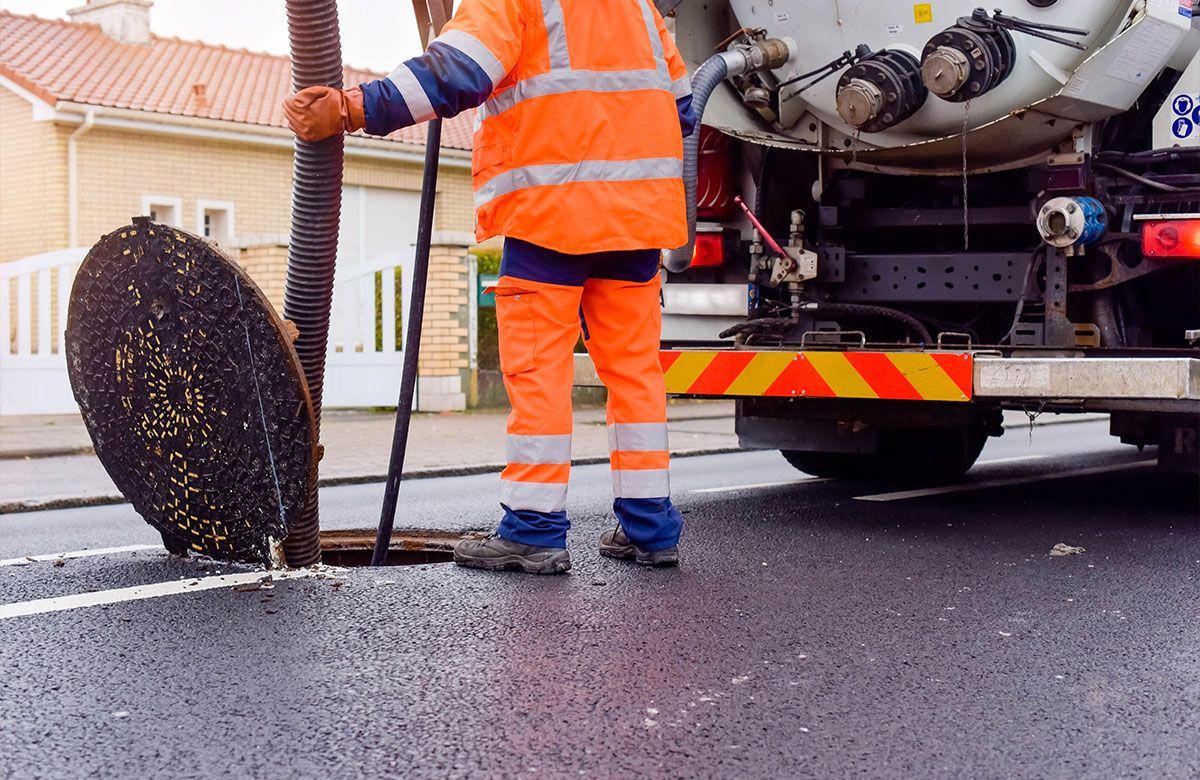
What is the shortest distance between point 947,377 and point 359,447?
18.5 feet

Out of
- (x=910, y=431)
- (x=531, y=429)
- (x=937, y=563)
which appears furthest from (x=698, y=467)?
(x=531, y=429)

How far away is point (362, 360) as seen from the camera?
43.8ft

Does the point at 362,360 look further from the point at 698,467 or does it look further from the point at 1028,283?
the point at 1028,283

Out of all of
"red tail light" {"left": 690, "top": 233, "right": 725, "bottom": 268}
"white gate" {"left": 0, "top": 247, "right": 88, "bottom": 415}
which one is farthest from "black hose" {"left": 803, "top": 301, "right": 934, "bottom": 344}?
"white gate" {"left": 0, "top": 247, "right": 88, "bottom": 415}

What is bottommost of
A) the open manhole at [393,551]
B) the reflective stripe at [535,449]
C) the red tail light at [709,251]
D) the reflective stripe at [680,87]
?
the open manhole at [393,551]

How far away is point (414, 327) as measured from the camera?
4.43m

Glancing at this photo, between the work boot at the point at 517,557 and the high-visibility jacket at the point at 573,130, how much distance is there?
0.84 meters

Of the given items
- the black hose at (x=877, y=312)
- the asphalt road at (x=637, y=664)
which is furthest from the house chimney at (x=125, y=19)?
the asphalt road at (x=637, y=664)

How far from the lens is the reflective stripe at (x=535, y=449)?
414 centimetres

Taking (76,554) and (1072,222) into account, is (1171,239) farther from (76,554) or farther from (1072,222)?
(76,554)

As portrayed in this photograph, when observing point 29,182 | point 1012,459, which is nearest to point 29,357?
point 29,182

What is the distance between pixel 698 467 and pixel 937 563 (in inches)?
159

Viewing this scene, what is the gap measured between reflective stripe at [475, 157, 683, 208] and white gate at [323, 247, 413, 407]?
9.16 m

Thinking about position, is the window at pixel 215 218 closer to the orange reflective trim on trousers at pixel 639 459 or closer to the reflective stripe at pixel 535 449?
the orange reflective trim on trousers at pixel 639 459
